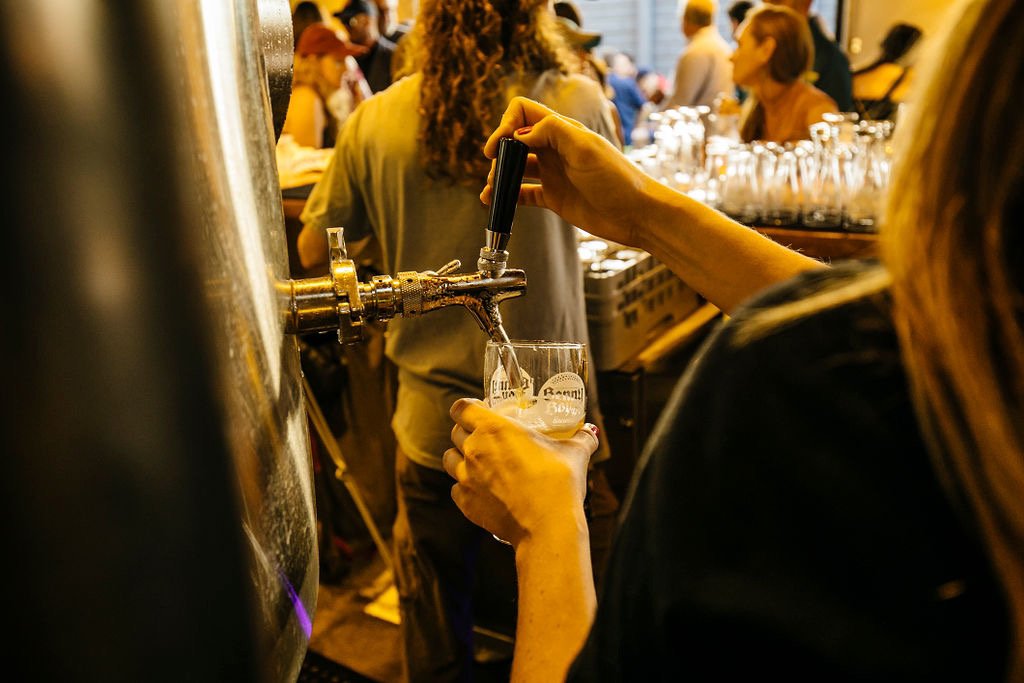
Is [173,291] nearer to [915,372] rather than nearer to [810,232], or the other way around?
[915,372]

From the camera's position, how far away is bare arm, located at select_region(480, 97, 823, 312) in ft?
3.65

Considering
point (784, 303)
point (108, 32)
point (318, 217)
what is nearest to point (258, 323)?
point (108, 32)

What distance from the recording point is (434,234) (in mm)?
1823

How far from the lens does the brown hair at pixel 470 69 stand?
5.69 feet

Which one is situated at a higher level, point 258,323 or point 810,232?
point 258,323

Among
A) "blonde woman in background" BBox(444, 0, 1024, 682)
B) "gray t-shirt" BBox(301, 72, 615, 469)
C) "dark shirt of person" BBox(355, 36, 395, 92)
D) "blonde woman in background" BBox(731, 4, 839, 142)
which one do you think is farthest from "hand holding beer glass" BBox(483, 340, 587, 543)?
"dark shirt of person" BBox(355, 36, 395, 92)

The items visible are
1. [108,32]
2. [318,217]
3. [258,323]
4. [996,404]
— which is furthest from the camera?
[318,217]

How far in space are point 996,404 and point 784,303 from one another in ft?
0.37

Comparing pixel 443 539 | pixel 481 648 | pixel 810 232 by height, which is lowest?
pixel 481 648

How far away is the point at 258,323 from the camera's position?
693 mm

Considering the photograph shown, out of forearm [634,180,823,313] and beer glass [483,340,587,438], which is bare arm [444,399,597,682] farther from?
forearm [634,180,823,313]

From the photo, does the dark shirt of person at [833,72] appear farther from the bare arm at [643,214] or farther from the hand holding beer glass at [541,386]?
the hand holding beer glass at [541,386]

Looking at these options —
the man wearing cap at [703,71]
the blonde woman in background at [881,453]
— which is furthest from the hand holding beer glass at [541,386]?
the man wearing cap at [703,71]

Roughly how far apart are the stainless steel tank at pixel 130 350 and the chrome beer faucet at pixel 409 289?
115 mm
